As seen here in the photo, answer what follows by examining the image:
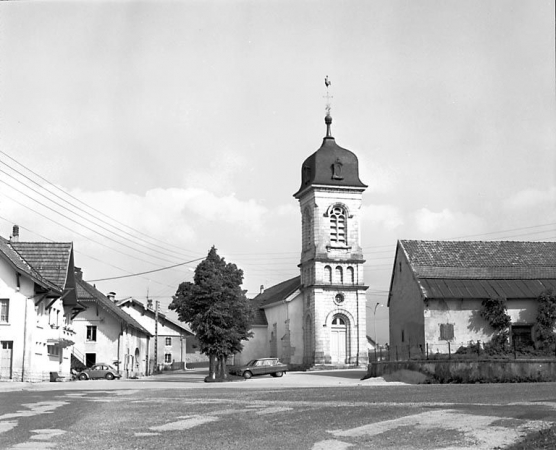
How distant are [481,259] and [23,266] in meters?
29.4

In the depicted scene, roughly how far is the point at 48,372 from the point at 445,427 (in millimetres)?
40389

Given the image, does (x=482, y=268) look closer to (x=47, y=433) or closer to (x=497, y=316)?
(x=497, y=316)

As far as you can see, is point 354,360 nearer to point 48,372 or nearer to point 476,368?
point 48,372

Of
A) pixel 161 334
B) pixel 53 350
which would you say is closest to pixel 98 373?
pixel 53 350

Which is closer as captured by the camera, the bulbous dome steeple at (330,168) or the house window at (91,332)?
the house window at (91,332)

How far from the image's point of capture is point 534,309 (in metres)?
53.7

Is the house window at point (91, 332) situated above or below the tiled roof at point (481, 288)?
below

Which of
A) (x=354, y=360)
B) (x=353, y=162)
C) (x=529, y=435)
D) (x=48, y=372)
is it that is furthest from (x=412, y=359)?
(x=353, y=162)

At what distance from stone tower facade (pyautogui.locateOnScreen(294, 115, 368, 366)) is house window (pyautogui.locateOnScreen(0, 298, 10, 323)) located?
37120mm

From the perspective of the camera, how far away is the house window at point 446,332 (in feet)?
173

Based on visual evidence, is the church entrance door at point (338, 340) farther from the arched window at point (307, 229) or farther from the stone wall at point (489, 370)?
the stone wall at point (489, 370)

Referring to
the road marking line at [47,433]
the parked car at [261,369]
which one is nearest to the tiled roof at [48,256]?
the parked car at [261,369]

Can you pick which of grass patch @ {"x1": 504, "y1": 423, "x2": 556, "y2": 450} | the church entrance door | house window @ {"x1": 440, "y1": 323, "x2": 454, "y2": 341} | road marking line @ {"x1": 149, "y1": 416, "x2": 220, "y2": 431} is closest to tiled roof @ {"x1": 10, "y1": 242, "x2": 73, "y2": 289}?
house window @ {"x1": 440, "y1": 323, "x2": 454, "y2": 341}

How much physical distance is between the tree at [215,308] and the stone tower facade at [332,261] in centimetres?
2602
